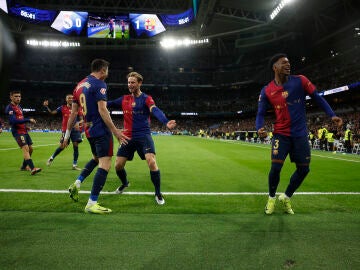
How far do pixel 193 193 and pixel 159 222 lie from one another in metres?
2.19

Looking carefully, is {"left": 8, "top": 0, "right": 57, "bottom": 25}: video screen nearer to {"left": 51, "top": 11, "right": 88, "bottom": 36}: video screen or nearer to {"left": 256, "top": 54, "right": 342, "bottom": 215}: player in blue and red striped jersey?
{"left": 51, "top": 11, "right": 88, "bottom": 36}: video screen

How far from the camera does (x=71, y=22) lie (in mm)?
51406

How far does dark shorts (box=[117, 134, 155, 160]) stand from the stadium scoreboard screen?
50094mm

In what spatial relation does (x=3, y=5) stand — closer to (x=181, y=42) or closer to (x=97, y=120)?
(x=181, y=42)

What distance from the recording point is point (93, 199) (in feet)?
14.9

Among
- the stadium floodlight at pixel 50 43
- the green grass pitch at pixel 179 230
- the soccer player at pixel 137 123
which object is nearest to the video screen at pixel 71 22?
the stadium floodlight at pixel 50 43

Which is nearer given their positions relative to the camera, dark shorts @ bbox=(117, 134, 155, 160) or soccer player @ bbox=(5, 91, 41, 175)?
dark shorts @ bbox=(117, 134, 155, 160)

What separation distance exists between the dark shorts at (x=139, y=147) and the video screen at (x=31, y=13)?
2151 inches

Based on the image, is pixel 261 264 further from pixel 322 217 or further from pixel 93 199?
pixel 93 199

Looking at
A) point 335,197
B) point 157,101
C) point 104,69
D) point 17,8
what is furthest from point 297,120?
point 157,101

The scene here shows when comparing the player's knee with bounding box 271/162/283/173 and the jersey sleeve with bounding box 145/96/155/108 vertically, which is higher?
the jersey sleeve with bounding box 145/96/155/108

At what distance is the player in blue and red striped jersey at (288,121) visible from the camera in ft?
14.9

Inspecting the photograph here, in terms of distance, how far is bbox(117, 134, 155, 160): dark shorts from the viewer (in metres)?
5.42

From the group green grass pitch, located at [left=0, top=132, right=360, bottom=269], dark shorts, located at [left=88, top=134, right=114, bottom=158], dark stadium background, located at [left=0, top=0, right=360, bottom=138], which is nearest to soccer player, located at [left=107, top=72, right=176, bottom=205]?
dark shorts, located at [left=88, top=134, right=114, bottom=158]
